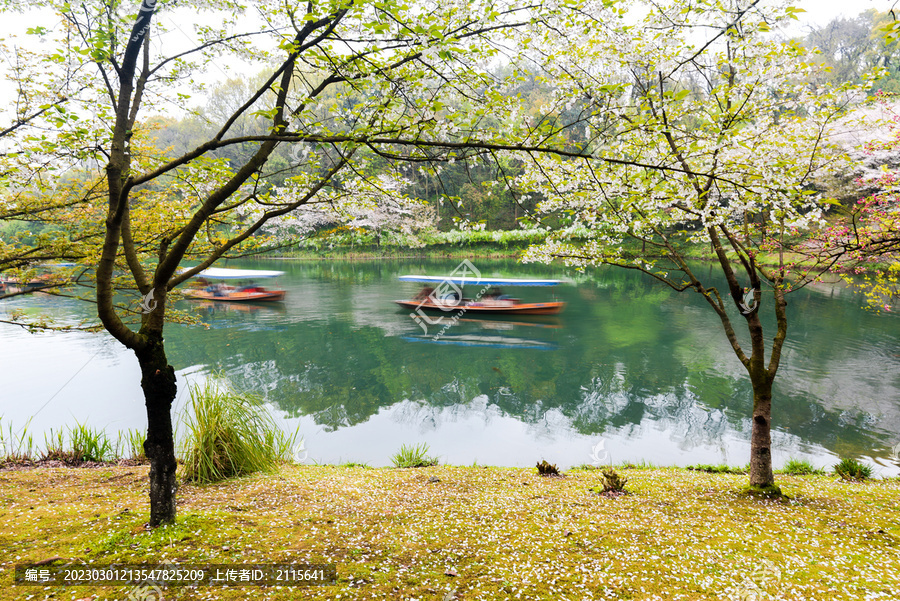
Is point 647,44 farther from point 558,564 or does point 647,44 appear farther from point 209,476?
point 209,476

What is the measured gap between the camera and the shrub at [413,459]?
7.92 meters

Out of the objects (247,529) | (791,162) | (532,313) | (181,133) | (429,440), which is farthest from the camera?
(181,133)

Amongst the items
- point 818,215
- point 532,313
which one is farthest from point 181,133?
point 818,215

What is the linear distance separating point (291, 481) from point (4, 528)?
9.10 feet

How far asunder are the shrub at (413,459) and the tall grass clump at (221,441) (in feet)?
8.37

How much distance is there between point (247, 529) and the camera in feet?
11.8

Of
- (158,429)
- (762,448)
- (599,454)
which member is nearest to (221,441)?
(158,429)

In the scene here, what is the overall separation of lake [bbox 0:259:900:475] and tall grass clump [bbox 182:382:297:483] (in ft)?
8.66

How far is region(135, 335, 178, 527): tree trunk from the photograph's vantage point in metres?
3.40

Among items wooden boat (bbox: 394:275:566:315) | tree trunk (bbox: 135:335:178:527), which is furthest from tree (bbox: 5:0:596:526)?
wooden boat (bbox: 394:275:566:315)

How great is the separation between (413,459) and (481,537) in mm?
4419

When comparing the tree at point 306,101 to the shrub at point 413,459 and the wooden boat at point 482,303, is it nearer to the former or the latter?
the shrub at point 413,459

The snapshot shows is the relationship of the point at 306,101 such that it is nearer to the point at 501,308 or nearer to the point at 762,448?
the point at 762,448

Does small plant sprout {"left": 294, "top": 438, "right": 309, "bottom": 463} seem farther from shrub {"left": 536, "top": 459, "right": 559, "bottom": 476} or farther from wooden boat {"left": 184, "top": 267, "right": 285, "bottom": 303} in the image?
wooden boat {"left": 184, "top": 267, "right": 285, "bottom": 303}
